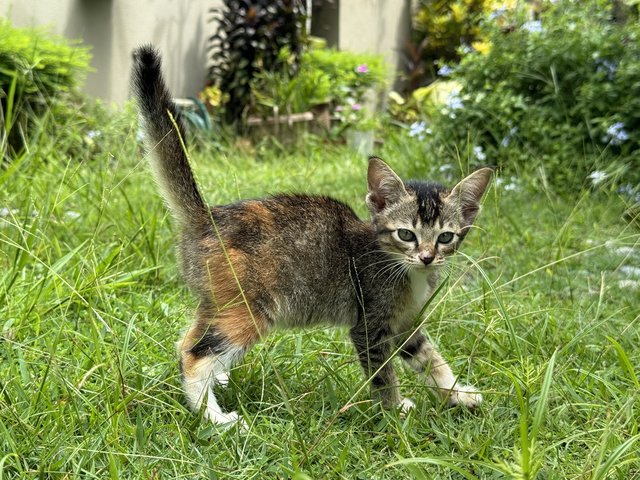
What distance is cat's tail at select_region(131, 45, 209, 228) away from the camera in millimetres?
2736

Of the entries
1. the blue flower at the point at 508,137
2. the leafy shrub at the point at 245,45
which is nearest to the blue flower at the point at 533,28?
the blue flower at the point at 508,137

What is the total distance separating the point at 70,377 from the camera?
2.52 meters

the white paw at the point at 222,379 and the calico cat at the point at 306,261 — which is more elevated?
the calico cat at the point at 306,261

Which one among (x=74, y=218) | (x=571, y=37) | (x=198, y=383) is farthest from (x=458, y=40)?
(x=198, y=383)

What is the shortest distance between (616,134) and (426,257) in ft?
12.1

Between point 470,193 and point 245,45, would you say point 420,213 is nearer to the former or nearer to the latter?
point 470,193

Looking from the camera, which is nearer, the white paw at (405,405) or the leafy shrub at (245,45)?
the white paw at (405,405)

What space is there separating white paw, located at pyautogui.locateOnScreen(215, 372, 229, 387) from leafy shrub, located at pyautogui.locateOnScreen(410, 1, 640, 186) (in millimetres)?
3779

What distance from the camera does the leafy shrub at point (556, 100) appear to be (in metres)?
5.93

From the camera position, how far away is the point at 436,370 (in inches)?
112

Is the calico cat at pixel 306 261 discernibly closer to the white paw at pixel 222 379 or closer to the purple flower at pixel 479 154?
the white paw at pixel 222 379

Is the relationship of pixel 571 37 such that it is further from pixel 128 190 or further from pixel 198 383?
pixel 198 383

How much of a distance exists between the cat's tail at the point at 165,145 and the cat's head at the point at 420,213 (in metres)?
0.73

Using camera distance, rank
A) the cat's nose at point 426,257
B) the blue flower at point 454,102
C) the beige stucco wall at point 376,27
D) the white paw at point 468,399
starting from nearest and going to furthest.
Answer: the white paw at point 468,399
the cat's nose at point 426,257
the blue flower at point 454,102
the beige stucco wall at point 376,27
